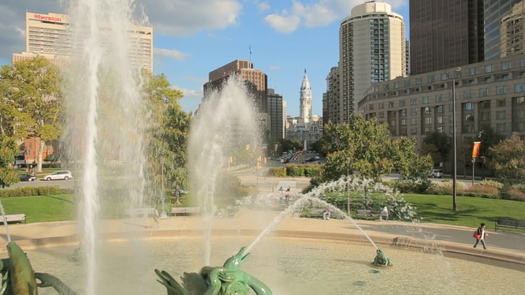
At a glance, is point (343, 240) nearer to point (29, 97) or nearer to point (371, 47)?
point (29, 97)

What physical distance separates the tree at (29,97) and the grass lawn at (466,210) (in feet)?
138

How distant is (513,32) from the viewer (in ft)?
293

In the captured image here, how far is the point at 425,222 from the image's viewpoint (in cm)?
2294

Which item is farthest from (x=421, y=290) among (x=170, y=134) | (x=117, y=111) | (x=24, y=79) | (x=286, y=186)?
(x=24, y=79)

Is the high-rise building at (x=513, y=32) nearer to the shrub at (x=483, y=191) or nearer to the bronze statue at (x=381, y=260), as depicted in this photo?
the shrub at (x=483, y=191)

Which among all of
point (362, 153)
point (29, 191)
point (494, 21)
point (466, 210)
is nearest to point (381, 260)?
point (362, 153)

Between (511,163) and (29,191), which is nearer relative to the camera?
(511,163)

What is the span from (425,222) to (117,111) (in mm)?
17894

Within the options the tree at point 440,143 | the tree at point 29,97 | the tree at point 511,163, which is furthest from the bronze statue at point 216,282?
the tree at point 440,143

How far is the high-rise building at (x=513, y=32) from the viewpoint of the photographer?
3418 inches

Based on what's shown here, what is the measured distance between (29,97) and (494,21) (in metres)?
96.0

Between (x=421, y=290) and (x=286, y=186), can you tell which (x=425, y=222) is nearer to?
(x=421, y=290)

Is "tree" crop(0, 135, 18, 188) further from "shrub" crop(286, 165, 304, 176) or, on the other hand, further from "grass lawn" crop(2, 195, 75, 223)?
"shrub" crop(286, 165, 304, 176)

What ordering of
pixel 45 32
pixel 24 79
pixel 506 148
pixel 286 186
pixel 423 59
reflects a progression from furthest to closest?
1. pixel 423 59
2. pixel 45 32
3. pixel 24 79
4. pixel 286 186
5. pixel 506 148
